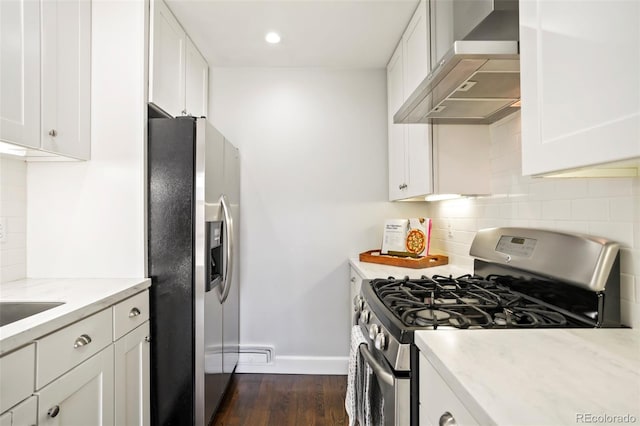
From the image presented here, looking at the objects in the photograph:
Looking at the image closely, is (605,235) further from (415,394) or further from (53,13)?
(53,13)

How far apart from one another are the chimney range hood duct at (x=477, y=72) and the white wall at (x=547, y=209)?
26 centimetres

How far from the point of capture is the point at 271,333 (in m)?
2.80

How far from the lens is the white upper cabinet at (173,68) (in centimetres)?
188

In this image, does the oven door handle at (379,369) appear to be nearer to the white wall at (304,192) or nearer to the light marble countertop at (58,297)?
the light marble countertop at (58,297)

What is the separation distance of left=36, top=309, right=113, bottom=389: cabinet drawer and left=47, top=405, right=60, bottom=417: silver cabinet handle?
3.6 inches

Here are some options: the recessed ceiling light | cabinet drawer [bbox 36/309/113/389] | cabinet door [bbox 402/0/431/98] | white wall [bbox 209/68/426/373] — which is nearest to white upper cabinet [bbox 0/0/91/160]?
cabinet drawer [bbox 36/309/113/389]

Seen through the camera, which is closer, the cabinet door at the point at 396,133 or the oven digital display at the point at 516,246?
the oven digital display at the point at 516,246

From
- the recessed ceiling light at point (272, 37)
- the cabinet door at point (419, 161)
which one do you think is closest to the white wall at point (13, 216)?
the recessed ceiling light at point (272, 37)

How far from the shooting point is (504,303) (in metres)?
1.27

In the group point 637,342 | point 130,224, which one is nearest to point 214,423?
point 130,224

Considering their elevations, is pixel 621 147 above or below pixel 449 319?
above

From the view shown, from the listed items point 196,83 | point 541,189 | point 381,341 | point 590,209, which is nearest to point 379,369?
point 381,341

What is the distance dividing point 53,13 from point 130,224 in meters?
1.00

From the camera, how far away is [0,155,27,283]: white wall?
1.65m
